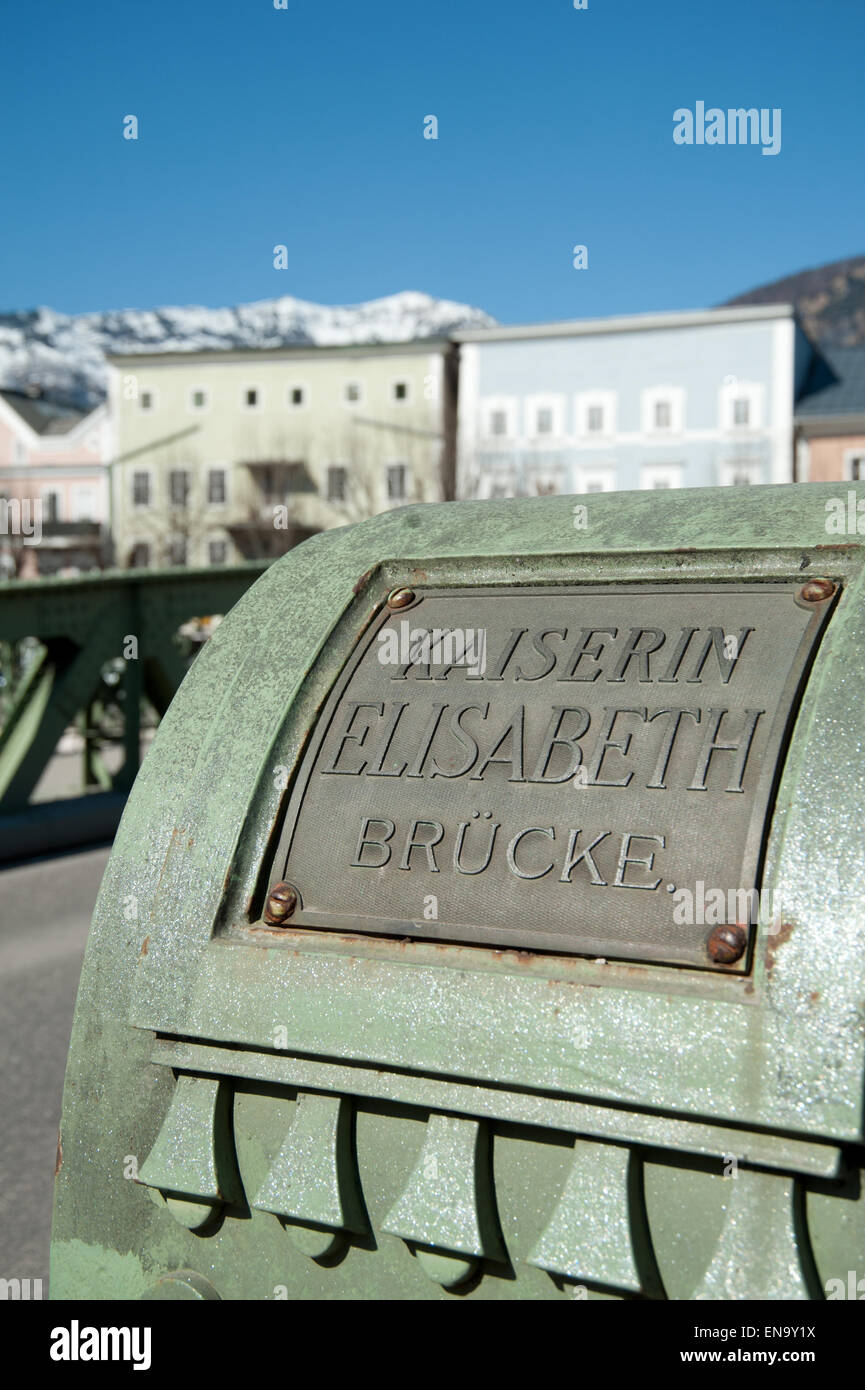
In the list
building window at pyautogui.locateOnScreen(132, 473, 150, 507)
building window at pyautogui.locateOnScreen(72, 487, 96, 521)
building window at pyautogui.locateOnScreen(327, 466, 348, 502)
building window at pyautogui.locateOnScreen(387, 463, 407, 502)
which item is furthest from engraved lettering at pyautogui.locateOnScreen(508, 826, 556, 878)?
building window at pyautogui.locateOnScreen(72, 487, 96, 521)

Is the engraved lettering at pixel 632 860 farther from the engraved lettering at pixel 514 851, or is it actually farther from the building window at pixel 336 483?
the building window at pixel 336 483

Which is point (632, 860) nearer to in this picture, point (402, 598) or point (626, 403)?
point (402, 598)

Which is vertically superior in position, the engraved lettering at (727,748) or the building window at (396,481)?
the building window at (396,481)

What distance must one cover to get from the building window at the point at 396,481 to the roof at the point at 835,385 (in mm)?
12698

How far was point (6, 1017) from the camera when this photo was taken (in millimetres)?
5277

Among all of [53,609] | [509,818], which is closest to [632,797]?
[509,818]

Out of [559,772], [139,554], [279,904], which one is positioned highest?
[139,554]

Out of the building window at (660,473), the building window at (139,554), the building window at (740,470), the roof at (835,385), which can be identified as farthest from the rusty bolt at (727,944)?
the building window at (139,554)

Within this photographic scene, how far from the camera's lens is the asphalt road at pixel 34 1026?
11.8 ft

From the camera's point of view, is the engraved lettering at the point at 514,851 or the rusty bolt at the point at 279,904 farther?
the rusty bolt at the point at 279,904

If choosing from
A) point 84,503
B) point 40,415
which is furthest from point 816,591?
point 40,415

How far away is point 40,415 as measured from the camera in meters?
52.7

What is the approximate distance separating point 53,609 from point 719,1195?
7635mm

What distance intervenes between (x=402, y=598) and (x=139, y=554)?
43.2 meters
